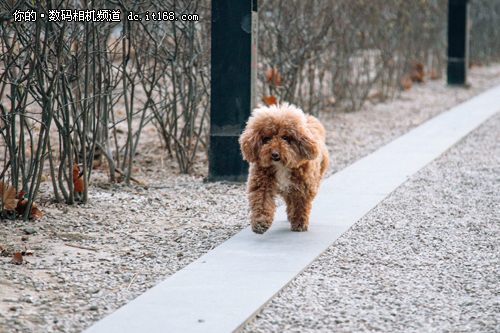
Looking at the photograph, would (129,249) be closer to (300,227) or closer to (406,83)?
(300,227)

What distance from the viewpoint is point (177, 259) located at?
12.7ft

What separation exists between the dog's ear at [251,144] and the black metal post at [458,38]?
11.4m

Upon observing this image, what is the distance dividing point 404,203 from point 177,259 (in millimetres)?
2242

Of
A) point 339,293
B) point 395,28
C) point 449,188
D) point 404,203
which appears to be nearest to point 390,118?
point 395,28

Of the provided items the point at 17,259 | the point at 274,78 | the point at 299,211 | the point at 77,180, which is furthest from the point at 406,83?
the point at 17,259

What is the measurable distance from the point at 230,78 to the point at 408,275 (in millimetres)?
2900

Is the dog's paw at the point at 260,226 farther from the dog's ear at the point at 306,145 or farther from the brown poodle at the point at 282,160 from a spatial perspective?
the dog's ear at the point at 306,145

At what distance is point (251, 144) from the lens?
404 centimetres

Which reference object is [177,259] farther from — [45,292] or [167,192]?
[167,192]

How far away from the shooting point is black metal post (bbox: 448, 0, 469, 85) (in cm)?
1417

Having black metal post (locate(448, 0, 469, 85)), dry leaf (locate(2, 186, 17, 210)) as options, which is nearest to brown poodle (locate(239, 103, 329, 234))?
dry leaf (locate(2, 186, 17, 210))

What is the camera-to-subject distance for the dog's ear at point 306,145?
397cm

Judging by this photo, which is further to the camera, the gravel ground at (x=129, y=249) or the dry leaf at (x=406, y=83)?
the dry leaf at (x=406, y=83)

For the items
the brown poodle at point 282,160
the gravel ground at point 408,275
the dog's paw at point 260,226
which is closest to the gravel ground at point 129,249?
the gravel ground at point 408,275
